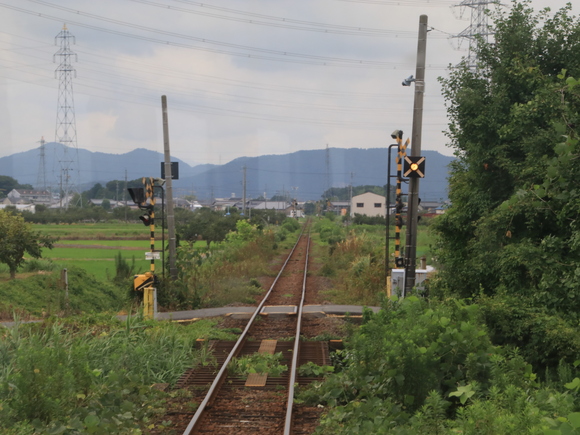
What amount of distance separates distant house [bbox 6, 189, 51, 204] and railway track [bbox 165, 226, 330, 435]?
7358 centimetres

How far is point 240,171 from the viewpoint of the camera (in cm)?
9856

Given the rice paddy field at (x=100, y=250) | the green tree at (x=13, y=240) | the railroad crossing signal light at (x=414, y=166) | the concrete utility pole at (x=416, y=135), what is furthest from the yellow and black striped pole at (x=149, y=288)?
the rice paddy field at (x=100, y=250)

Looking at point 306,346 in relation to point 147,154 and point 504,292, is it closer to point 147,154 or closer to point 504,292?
point 504,292

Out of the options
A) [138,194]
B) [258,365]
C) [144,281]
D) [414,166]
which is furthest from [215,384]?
[138,194]

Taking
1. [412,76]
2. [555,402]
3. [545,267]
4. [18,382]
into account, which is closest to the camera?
[555,402]

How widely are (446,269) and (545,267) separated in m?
4.04

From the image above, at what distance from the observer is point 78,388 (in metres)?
6.80

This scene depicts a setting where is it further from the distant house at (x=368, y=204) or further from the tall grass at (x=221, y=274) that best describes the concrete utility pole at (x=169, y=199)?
the distant house at (x=368, y=204)

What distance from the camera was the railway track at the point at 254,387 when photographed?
6.56 m

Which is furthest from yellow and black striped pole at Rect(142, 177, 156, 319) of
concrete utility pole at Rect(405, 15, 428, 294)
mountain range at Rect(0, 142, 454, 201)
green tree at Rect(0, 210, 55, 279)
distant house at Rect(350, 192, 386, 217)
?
distant house at Rect(350, 192, 386, 217)

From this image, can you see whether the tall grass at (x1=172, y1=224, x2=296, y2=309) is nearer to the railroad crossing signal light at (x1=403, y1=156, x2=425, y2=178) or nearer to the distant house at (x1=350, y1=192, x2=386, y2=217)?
the railroad crossing signal light at (x1=403, y1=156, x2=425, y2=178)

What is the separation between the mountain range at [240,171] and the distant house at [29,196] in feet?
8.12

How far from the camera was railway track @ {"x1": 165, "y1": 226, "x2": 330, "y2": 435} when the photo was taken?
6.56 meters

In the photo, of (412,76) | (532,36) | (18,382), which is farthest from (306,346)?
(532,36)
